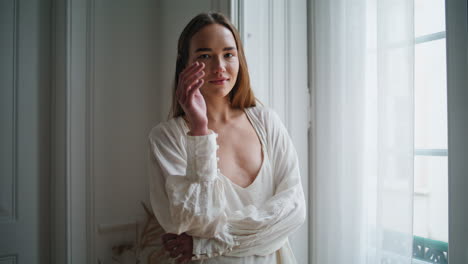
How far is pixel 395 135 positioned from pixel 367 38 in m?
0.42

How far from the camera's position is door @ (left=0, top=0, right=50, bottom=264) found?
1372mm

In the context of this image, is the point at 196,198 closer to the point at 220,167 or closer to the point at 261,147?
the point at 220,167

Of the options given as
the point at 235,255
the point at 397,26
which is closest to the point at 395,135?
the point at 397,26

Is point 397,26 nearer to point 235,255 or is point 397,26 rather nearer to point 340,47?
point 340,47

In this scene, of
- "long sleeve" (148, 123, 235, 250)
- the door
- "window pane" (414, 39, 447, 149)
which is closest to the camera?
"long sleeve" (148, 123, 235, 250)

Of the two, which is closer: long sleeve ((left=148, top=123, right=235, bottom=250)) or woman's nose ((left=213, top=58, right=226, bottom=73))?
long sleeve ((left=148, top=123, right=235, bottom=250))

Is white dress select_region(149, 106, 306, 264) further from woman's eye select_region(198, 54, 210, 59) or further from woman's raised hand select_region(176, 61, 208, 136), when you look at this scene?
woman's eye select_region(198, 54, 210, 59)

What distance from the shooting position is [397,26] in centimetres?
110

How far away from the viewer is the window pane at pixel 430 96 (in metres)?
1.01

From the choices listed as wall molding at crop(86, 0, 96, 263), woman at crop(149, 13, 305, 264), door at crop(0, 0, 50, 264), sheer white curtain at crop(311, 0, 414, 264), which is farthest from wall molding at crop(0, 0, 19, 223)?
sheer white curtain at crop(311, 0, 414, 264)

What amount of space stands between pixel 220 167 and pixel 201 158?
0.56ft

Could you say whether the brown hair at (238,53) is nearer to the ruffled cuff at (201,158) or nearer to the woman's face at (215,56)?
the woman's face at (215,56)

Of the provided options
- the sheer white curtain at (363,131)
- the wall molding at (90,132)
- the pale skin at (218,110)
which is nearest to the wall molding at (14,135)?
the wall molding at (90,132)

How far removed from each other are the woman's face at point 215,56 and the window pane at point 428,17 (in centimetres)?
70
